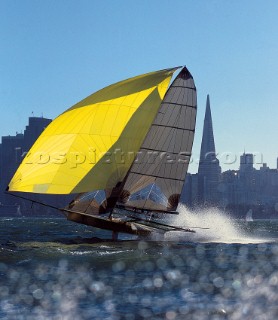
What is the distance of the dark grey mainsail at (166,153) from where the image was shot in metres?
33.7

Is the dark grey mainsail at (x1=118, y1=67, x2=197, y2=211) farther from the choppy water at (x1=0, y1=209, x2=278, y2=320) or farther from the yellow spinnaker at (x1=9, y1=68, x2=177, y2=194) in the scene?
the choppy water at (x1=0, y1=209, x2=278, y2=320)

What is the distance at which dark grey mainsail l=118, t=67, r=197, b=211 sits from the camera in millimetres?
33656

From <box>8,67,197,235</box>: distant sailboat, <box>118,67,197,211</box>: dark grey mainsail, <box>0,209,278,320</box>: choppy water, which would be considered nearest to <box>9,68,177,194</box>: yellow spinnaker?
<box>8,67,197,235</box>: distant sailboat

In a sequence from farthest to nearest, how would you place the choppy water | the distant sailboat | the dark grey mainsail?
1. the dark grey mainsail
2. the distant sailboat
3. the choppy water

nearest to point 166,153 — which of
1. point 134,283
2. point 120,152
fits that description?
point 120,152

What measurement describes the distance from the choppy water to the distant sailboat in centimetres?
290

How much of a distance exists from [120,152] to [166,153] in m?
3.02

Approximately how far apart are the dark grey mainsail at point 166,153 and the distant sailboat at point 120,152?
55 mm

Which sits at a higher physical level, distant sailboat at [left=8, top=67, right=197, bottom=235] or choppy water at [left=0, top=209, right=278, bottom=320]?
distant sailboat at [left=8, top=67, right=197, bottom=235]

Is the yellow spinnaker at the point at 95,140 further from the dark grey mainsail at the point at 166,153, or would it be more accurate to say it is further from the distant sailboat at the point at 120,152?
the dark grey mainsail at the point at 166,153

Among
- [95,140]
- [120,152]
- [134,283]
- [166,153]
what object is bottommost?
[134,283]

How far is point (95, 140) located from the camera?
31.3 meters

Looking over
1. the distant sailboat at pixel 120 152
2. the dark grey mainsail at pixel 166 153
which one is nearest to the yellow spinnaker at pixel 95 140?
the distant sailboat at pixel 120 152

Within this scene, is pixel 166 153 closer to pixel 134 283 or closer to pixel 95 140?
pixel 95 140
